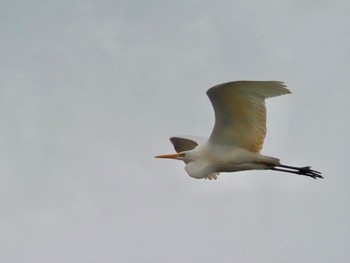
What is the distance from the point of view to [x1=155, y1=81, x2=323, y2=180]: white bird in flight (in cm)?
1441

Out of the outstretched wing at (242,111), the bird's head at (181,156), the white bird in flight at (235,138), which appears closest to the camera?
the outstretched wing at (242,111)

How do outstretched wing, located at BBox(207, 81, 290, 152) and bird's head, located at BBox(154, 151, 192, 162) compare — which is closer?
outstretched wing, located at BBox(207, 81, 290, 152)

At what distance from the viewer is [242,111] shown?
49.2ft

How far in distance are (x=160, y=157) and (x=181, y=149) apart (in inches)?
58.6

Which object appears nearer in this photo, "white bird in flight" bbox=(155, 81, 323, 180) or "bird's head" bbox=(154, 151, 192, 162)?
"white bird in flight" bbox=(155, 81, 323, 180)

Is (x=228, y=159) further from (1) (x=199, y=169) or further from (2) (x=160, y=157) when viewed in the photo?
(2) (x=160, y=157)

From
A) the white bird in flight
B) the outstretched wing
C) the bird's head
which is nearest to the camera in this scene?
the outstretched wing

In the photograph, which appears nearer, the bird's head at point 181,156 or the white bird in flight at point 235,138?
the white bird in flight at point 235,138

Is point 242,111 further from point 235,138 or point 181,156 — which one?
point 181,156

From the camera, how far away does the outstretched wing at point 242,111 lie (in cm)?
1395

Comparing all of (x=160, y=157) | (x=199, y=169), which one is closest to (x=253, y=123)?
(x=199, y=169)

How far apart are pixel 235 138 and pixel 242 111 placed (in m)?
1.05

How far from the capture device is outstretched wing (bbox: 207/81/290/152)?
13945 mm

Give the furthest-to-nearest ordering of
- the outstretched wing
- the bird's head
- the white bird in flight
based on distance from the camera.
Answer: the bird's head, the white bird in flight, the outstretched wing
